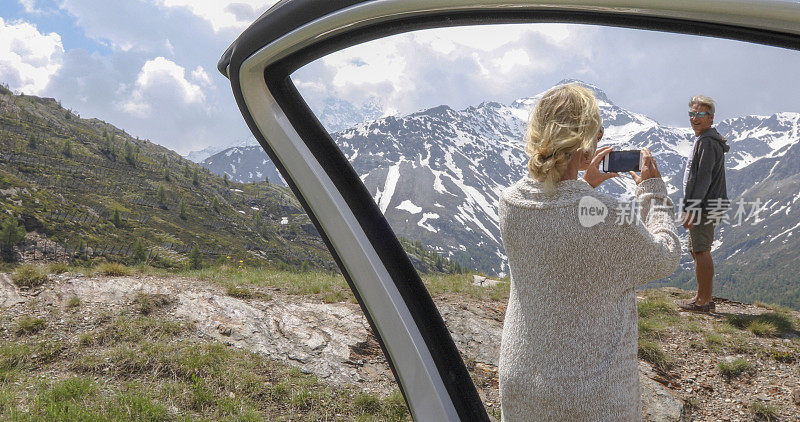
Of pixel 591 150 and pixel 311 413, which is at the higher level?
pixel 591 150

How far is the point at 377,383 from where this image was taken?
180 inches

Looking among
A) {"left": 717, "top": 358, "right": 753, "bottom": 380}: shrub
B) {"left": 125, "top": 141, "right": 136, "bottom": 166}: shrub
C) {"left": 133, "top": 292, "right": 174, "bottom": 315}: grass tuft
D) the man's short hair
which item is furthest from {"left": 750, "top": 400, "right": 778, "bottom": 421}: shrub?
{"left": 125, "top": 141, "right": 136, "bottom": 166}: shrub

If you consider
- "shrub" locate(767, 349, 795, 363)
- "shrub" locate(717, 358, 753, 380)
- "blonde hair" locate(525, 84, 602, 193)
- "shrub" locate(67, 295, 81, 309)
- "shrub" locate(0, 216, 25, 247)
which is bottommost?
"shrub" locate(717, 358, 753, 380)

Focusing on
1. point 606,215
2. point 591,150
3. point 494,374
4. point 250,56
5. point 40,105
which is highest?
point 40,105

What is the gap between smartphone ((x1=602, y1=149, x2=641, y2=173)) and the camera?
1261mm

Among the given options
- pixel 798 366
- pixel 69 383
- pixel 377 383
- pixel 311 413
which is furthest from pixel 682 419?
pixel 69 383

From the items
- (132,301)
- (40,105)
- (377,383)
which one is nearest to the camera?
(377,383)

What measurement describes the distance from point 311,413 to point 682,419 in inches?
115

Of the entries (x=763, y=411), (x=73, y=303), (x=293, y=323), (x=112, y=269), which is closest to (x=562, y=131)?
(x=763, y=411)

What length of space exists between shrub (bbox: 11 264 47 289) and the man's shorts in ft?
27.7

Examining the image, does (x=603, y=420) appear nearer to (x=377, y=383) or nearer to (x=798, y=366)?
(x=798, y=366)

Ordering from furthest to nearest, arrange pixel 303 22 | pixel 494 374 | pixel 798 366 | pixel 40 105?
pixel 40 105
pixel 798 366
pixel 494 374
pixel 303 22

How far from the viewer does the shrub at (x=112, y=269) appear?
773 centimetres

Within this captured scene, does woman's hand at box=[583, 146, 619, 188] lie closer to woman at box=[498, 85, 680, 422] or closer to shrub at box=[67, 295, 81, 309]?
woman at box=[498, 85, 680, 422]
